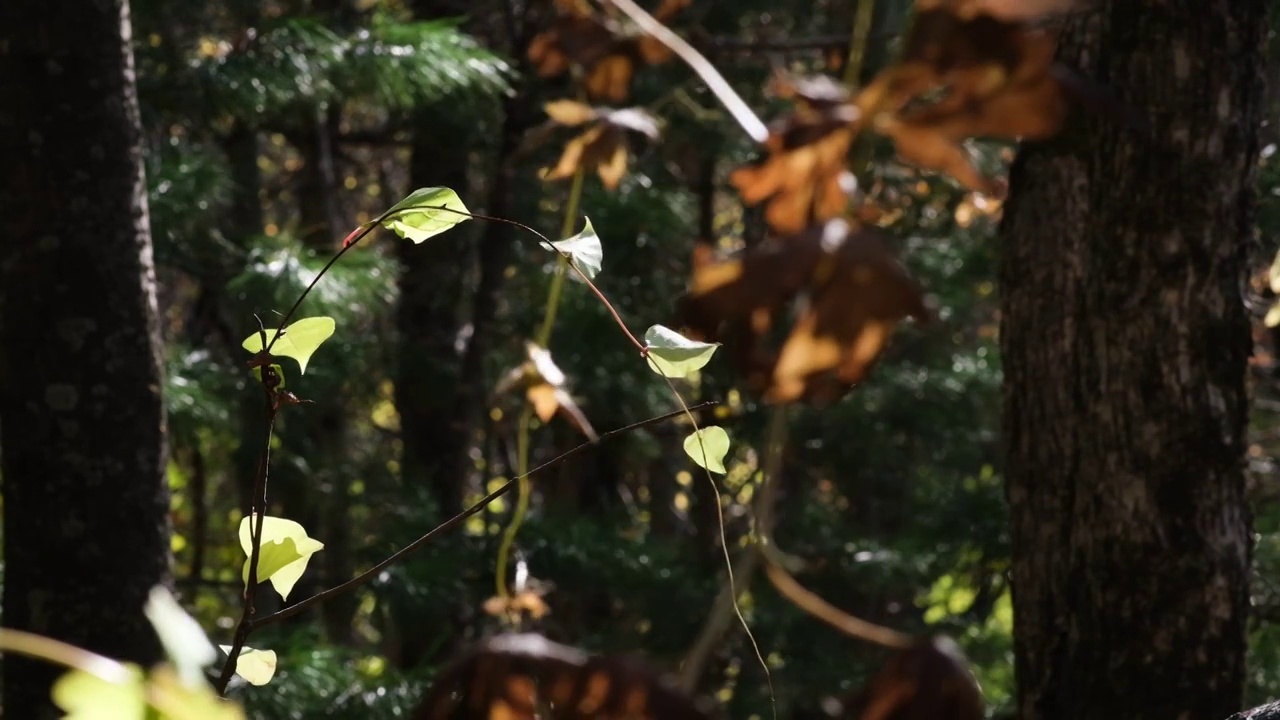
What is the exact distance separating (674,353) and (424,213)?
0.14m

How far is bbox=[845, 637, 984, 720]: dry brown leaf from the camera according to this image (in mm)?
274

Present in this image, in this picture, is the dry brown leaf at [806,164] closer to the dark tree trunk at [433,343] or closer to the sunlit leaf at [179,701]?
the sunlit leaf at [179,701]

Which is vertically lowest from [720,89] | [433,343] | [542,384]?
[433,343]

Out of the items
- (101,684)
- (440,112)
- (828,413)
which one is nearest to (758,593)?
(828,413)

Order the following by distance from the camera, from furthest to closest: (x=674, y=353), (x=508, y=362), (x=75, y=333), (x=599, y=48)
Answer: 1. (x=508, y=362)
2. (x=75, y=333)
3. (x=674, y=353)
4. (x=599, y=48)

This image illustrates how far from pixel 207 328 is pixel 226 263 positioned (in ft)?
2.23

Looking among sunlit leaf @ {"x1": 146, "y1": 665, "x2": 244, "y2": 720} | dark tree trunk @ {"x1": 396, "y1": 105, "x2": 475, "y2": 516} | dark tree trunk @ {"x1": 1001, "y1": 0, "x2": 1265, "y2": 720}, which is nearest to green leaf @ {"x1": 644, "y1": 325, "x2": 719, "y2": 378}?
sunlit leaf @ {"x1": 146, "y1": 665, "x2": 244, "y2": 720}

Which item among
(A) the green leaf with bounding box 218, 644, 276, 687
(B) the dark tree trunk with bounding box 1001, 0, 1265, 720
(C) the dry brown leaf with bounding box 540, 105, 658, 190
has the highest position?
(C) the dry brown leaf with bounding box 540, 105, 658, 190

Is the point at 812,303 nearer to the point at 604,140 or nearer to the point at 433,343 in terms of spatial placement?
the point at 604,140

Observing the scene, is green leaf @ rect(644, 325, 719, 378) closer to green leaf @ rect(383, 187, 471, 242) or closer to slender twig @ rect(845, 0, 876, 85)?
green leaf @ rect(383, 187, 471, 242)

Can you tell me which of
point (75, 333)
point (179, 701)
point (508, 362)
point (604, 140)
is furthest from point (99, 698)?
point (508, 362)

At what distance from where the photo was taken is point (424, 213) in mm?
579

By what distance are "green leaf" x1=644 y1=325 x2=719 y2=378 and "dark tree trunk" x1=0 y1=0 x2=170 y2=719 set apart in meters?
0.98

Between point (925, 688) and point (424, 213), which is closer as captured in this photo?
point (925, 688)
